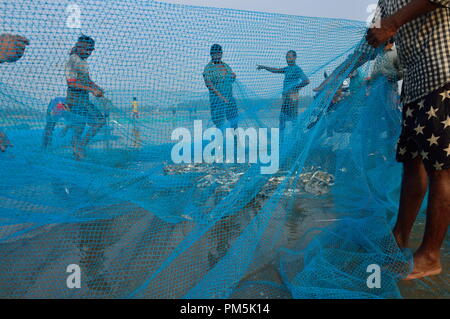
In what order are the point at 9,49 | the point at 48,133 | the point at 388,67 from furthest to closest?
the point at 388,67 < the point at 48,133 < the point at 9,49

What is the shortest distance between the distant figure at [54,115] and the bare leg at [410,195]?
2321 millimetres

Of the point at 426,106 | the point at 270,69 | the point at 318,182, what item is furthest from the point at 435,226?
the point at 270,69

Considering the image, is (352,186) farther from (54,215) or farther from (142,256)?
(54,215)

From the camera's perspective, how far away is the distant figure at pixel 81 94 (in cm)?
190

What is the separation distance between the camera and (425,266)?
1826mm

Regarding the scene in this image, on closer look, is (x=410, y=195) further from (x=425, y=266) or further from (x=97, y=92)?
(x=97, y=92)

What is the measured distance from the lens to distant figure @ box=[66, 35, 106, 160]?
1.90 metres

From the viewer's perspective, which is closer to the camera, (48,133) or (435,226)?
(435,226)

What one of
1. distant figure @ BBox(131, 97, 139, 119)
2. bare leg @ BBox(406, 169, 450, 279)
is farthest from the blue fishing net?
bare leg @ BBox(406, 169, 450, 279)

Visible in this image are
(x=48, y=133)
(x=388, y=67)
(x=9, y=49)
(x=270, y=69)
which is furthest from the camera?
(x=388, y=67)

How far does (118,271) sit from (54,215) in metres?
0.52

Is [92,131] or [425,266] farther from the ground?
[92,131]

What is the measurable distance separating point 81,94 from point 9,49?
0.44 meters
